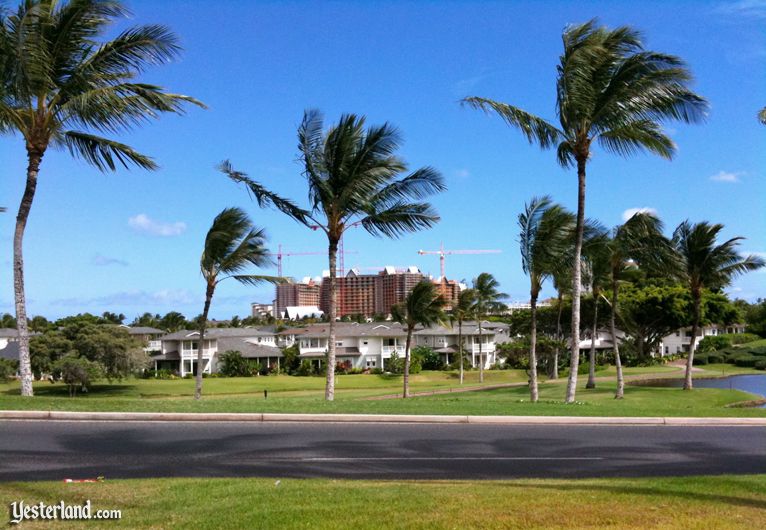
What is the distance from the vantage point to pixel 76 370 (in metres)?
52.1

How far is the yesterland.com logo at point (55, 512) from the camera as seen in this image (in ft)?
22.1

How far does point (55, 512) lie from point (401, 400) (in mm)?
12782

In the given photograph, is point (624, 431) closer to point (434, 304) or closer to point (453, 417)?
point (453, 417)

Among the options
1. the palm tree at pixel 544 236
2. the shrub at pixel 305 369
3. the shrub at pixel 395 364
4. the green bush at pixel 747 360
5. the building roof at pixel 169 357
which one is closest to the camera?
the palm tree at pixel 544 236

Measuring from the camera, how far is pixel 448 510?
6.90 meters

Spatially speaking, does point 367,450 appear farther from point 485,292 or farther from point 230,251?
point 485,292

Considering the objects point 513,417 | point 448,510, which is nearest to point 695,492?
point 448,510

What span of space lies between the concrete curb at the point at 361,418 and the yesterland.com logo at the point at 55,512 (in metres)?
7.14

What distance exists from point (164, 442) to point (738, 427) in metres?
11.1

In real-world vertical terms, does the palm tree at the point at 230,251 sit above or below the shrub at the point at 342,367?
above

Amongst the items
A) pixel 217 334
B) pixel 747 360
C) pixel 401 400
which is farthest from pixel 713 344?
pixel 401 400

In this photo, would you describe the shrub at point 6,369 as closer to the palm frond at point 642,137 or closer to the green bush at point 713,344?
the palm frond at point 642,137

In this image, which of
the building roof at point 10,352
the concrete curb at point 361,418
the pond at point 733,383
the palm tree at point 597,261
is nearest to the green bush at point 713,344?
the pond at point 733,383

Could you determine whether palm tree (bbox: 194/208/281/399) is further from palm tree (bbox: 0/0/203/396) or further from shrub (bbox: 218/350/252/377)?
shrub (bbox: 218/350/252/377)
